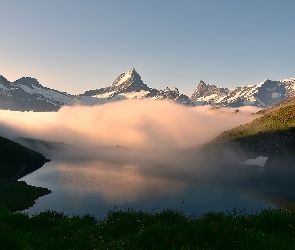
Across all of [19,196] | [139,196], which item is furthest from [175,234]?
[19,196]

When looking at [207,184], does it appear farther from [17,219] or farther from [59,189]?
[17,219]

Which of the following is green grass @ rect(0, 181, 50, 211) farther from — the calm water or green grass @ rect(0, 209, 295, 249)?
green grass @ rect(0, 209, 295, 249)

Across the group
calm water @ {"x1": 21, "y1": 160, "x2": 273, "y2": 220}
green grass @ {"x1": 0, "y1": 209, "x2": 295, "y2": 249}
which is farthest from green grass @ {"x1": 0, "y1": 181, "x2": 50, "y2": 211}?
green grass @ {"x1": 0, "y1": 209, "x2": 295, "y2": 249}

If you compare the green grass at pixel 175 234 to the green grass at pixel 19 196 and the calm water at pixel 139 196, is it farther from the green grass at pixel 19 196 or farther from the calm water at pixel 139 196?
the green grass at pixel 19 196

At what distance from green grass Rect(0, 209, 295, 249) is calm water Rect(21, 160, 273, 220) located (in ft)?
235

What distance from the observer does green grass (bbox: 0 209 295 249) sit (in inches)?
523

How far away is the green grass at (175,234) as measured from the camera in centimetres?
1329

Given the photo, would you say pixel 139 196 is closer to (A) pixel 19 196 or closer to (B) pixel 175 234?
(A) pixel 19 196

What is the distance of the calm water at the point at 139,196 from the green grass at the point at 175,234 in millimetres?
Result: 71508

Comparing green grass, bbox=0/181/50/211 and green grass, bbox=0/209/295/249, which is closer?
green grass, bbox=0/209/295/249

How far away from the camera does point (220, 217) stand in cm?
1997

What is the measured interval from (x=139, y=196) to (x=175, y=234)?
398 feet

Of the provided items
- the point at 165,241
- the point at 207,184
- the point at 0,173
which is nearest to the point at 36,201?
the point at 0,173

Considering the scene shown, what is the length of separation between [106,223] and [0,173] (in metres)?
174
